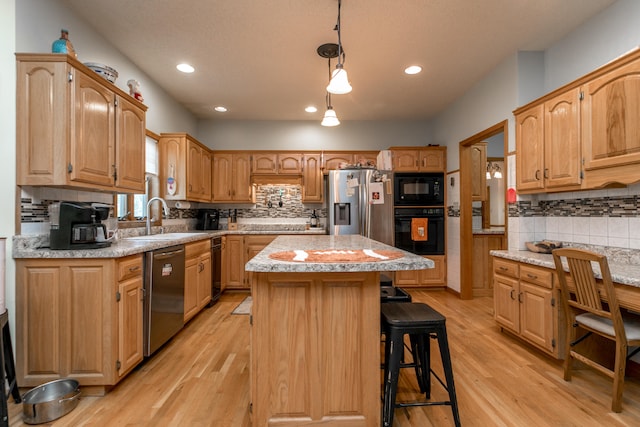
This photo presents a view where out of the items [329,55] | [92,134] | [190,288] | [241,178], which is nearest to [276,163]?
[241,178]

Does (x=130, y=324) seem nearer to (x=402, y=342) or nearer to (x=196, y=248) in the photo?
(x=196, y=248)

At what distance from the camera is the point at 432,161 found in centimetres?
485

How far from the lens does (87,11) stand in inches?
96.6

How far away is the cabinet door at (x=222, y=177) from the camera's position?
4.97 m

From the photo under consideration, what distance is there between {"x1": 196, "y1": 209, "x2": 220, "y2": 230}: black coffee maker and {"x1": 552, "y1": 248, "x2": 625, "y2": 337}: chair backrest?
13.9ft

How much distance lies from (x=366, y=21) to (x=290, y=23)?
24.8 inches

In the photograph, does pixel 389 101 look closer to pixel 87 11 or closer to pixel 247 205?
pixel 247 205

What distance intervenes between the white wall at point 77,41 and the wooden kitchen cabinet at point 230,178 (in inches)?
42.8

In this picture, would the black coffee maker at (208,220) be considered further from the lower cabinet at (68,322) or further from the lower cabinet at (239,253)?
the lower cabinet at (68,322)

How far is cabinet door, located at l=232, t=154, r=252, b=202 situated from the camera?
4996 mm

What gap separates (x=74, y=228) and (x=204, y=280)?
1.74 meters

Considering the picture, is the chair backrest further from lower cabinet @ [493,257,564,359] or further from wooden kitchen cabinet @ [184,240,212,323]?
wooden kitchen cabinet @ [184,240,212,323]

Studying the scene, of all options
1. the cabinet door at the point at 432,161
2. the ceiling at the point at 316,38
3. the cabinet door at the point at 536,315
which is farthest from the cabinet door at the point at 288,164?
the cabinet door at the point at 536,315

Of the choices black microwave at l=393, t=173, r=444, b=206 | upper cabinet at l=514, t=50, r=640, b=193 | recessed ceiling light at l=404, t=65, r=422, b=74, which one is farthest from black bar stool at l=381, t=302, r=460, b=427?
black microwave at l=393, t=173, r=444, b=206
